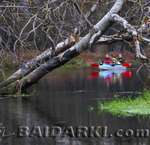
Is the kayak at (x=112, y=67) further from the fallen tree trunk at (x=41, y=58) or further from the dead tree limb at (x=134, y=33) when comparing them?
the dead tree limb at (x=134, y=33)

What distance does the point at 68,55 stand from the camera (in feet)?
74.2

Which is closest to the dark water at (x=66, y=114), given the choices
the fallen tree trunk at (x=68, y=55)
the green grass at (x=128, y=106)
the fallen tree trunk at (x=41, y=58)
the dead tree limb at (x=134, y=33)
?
the green grass at (x=128, y=106)

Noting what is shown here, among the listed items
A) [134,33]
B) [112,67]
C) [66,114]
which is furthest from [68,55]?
[112,67]

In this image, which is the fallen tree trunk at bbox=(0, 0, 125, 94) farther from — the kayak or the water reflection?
the kayak

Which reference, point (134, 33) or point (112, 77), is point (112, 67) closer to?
point (112, 77)

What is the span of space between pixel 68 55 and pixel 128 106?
3539 millimetres

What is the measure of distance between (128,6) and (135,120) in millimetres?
6971

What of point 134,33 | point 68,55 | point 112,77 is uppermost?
point 134,33

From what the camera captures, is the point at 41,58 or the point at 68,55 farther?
the point at 41,58

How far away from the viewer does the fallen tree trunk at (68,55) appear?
21.2 m

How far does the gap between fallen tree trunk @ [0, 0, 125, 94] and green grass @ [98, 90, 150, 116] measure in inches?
88.9

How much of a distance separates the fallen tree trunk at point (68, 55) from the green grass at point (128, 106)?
2259mm

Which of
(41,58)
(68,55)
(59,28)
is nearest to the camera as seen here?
(59,28)

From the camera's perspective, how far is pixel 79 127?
16.3 meters
